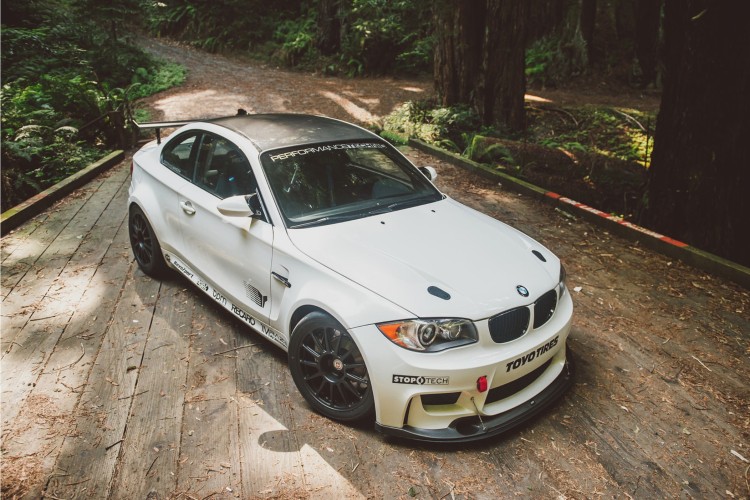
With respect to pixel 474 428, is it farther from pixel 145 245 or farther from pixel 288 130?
pixel 145 245

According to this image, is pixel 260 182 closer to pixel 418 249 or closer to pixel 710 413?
pixel 418 249

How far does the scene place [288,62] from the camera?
68.6ft

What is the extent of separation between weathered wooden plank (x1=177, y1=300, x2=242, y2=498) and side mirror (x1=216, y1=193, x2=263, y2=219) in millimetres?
1205

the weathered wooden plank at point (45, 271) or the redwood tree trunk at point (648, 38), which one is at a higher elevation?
the redwood tree trunk at point (648, 38)

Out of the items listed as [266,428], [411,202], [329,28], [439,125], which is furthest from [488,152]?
[329,28]

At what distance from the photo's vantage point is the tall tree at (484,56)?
35.5 feet

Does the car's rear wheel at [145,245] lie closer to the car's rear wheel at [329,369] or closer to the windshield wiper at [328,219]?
the windshield wiper at [328,219]

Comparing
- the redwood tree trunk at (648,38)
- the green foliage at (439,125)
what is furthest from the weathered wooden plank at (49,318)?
the redwood tree trunk at (648,38)

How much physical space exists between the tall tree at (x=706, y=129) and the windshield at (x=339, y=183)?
3.54 m

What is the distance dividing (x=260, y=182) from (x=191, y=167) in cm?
118

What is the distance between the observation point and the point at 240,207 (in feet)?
12.2

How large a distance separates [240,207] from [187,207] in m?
1.06

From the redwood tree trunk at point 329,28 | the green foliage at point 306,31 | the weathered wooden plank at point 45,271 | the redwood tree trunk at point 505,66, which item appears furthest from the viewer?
the redwood tree trunk at point 329,28

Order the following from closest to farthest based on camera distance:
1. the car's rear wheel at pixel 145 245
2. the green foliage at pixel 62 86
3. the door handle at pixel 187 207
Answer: the door handle at pixel 187 207
the car's rear wheel at pixel 145 245
the green foliage at pixel 62 86
